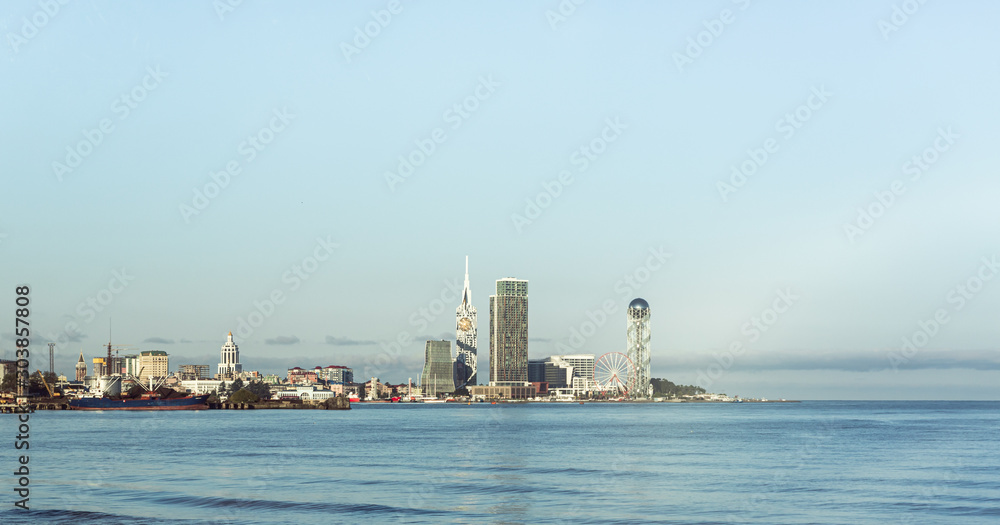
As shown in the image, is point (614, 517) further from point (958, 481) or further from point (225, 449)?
point (225, 449)

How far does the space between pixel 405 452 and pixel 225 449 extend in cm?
1651

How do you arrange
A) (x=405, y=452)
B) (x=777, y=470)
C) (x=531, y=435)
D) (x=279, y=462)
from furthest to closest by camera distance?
(x=531, y=435)
(x=405, y=452)
(x=279, y=462)
(x=777, y=470)

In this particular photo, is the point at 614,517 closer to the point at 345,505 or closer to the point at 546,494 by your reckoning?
the point at 546,494

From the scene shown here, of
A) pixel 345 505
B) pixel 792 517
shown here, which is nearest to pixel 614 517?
pixel 792 517

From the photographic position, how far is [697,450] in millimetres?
83812

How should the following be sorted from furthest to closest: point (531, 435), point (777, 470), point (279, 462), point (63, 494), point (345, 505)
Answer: point (531, 435) < point (279, 462) < point (777, 470) < point (63, 494) < point (345, 505)

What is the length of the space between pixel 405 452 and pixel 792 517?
43.3 m

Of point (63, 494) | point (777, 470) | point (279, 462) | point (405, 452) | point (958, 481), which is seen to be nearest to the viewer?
point (63, 494)

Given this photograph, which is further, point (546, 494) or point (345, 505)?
point (546, 494)

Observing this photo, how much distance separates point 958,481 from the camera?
186 ft

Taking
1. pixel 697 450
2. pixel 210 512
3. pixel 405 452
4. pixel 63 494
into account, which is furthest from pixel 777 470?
pixel 63 494

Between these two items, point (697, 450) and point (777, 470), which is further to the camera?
point (697, 450)

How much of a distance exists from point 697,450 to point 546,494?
119 ft

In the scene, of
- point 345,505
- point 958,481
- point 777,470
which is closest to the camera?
point 345,505
